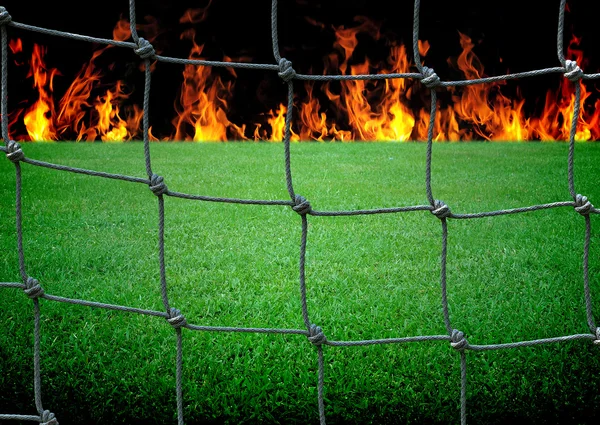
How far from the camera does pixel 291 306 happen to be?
1660 mm

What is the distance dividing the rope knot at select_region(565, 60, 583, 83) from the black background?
405cm

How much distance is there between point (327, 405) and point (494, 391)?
38 cm

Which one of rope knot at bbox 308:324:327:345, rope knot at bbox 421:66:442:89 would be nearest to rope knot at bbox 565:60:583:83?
rope knot at bbox 421:66:442:89

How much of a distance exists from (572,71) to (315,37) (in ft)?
14.1

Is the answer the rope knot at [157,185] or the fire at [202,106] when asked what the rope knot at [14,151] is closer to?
the rope knot at [157,185]

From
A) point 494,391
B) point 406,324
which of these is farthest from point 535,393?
point 406,324

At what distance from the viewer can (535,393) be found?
4.50ft

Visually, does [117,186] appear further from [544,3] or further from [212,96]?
[544,3]

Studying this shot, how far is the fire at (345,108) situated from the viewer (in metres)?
4.98

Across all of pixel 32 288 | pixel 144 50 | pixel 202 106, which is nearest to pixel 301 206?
pixel 144 50

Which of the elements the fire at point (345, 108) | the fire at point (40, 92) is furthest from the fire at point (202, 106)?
the fire at point (40, 92)

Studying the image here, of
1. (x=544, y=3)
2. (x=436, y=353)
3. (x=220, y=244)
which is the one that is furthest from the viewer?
(x=544, y=3)

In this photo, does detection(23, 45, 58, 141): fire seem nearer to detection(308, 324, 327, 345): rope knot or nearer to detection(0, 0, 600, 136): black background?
detection(0, 0, 600, 136): black background

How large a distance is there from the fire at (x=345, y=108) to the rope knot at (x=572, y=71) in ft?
13.2
